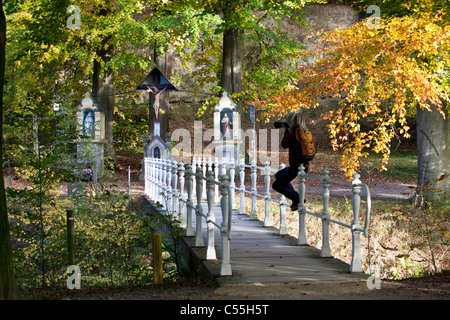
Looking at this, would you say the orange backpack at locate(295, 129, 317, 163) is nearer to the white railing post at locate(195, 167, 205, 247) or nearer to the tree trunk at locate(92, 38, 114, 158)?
the white railing post at locate(195, 167, 205, 247)

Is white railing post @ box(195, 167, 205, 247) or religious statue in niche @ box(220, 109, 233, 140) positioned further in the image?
religious statue in niche @ box(220, 109, 233, 140)

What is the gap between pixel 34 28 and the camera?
39.0 ft

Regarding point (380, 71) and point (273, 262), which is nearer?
point (273, 262)

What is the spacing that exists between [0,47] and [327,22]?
41.5m

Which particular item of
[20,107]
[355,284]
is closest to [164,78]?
[20,107]

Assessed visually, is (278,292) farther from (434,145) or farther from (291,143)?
(434,145)

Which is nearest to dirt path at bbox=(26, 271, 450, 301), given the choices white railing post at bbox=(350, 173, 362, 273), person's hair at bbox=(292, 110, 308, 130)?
white railing post at bbox=(350, 173, 362, 273)

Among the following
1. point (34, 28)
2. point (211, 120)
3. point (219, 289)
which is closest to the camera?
point (219, 289)

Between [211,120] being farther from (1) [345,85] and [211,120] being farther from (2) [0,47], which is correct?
(2) [0,47]

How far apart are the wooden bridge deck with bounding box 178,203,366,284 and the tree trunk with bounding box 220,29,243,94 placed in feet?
52.0

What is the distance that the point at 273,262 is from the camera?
8156mm

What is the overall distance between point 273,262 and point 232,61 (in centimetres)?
1849

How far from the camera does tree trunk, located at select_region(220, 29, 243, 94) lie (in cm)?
2558

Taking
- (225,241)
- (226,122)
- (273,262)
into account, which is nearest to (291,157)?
(273,262)
